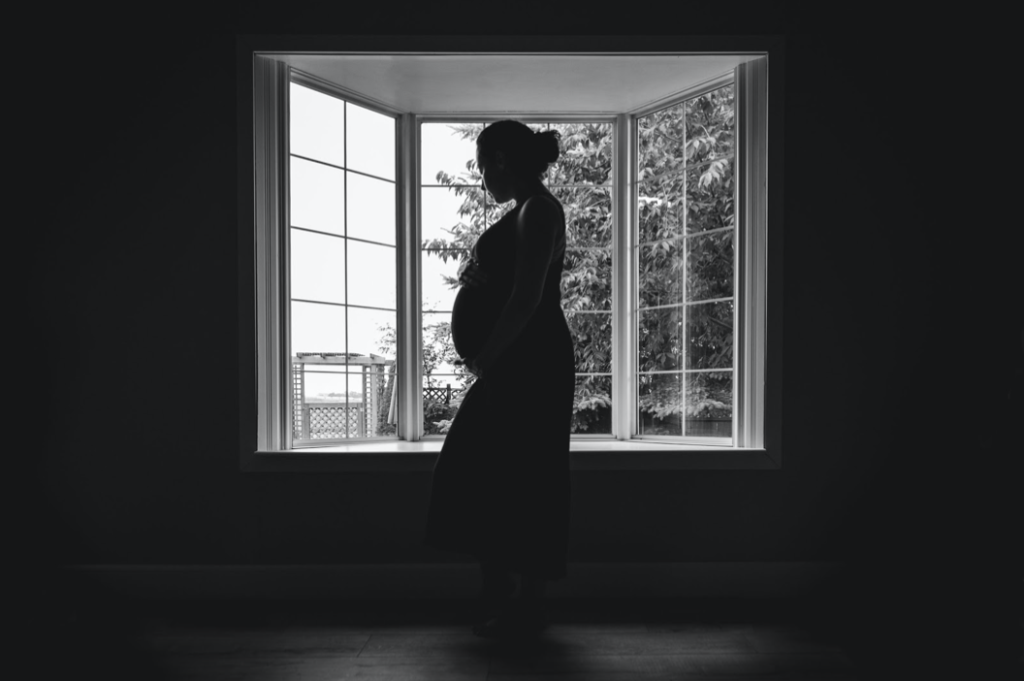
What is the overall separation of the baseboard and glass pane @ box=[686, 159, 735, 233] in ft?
3.97

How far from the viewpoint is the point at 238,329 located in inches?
99.9

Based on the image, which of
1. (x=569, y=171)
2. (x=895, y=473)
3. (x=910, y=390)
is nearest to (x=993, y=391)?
(x=910, y=390)

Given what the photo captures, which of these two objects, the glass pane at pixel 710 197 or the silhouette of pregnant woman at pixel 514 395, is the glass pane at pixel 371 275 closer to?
the silhouette of pregnant woman at pixel 514 395

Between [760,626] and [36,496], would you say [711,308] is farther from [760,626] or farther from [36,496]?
[36,496]

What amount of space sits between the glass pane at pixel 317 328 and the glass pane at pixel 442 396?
405 mm

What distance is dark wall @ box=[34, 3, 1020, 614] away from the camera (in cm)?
254

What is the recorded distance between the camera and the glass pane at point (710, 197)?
2.76 meters

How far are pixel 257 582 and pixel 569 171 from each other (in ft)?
6.30

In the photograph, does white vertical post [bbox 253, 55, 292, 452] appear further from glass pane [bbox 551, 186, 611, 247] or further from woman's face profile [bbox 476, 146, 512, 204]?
glass pane [bbox 551, 186, 611, 247]

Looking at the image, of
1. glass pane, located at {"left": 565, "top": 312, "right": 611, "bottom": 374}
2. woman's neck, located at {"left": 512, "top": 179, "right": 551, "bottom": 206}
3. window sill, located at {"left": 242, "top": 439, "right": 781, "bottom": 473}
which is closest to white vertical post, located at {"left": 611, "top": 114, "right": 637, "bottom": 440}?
glass pane, located at {"left": 565, "top": 312, "right": 611, "bottom": 374}

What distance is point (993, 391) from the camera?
2434mm

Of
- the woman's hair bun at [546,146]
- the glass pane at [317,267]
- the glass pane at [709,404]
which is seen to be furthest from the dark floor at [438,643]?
the woman's hair bun at [546,146]

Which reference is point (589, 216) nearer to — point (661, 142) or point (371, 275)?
point (661, 142)

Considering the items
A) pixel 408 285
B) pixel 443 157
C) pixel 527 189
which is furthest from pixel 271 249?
pixel 527 189
